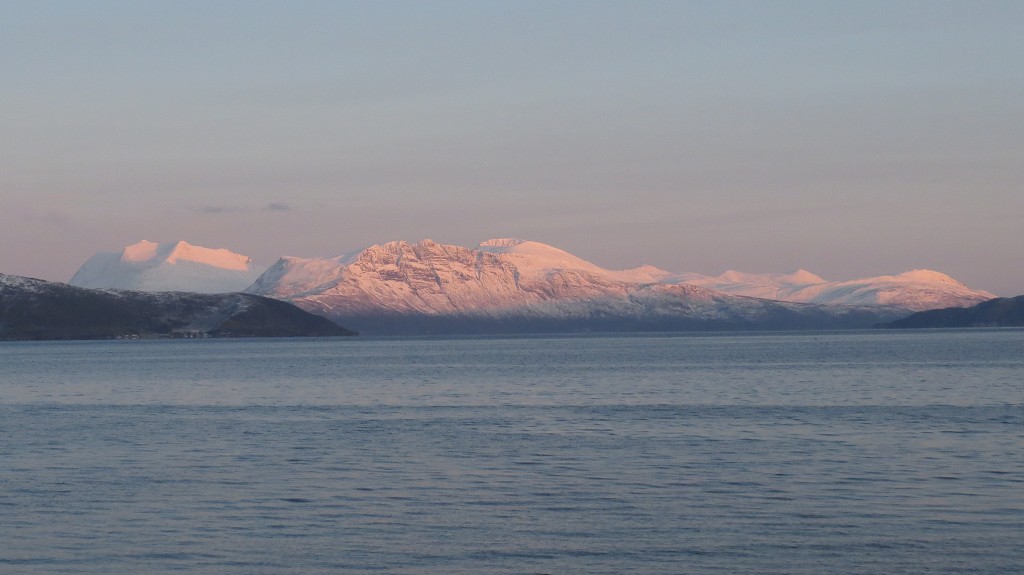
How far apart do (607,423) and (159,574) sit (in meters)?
33.8

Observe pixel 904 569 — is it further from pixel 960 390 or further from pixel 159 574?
pixel 960 390

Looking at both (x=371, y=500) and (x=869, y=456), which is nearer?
(x=371, y=500)

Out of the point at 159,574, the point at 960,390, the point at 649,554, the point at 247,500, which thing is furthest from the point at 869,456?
the point at 960,390

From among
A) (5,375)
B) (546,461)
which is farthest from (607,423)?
(5,375)

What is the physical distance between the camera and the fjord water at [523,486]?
28.6 m

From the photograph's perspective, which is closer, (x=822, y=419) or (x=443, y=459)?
(x=443, y=459)

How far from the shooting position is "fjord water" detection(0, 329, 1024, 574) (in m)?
28.6

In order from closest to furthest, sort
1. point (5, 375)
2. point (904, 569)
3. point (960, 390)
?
1. point (904, 569)
2. point (960, 390)
3. point (5, 375)

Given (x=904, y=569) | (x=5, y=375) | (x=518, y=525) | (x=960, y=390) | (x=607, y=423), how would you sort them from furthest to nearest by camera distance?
(x=5, y=375) → (x=960, y=390) → (x=607, y=423) → (x=518, y=525) → (x=904, y=569)

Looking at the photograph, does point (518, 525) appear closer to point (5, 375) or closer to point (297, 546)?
point (297, 546)

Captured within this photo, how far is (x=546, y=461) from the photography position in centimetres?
4397

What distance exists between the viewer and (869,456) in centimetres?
4400

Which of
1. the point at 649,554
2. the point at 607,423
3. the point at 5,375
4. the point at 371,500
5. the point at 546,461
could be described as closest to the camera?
the point at 649,554

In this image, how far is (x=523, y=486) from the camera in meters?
38.0
